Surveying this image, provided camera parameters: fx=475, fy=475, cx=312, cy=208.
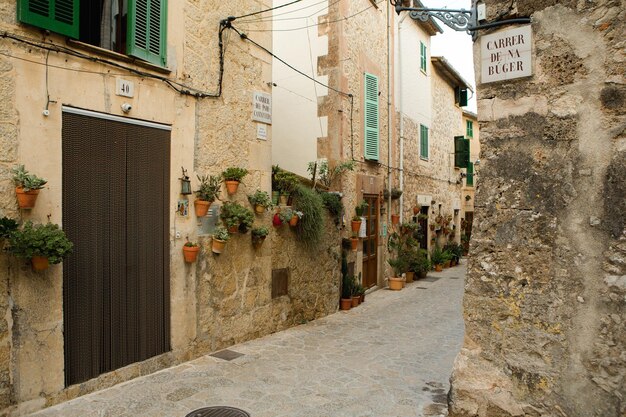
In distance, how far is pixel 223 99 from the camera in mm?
5926

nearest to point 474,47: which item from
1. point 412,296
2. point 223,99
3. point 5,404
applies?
point 223,99

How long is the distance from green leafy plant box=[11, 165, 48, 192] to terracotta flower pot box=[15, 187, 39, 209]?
29 mm

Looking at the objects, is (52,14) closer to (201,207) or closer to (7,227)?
(7,227)

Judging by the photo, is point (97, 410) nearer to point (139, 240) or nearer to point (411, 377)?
point (139, 240)

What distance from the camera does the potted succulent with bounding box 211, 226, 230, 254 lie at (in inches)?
221

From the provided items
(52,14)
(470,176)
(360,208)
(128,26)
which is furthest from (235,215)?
(470,176)

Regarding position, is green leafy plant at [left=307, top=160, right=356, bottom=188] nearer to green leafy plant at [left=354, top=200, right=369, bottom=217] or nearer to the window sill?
green leafy plant at [left=354, top=200, right=369, bottom=217]

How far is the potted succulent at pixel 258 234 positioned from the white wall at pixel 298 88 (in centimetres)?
334

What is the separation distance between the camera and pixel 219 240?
562 cm

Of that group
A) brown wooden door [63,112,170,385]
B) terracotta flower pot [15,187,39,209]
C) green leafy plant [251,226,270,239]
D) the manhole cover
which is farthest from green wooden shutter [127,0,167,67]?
the manhole cover

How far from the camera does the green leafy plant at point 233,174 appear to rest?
19.2ft

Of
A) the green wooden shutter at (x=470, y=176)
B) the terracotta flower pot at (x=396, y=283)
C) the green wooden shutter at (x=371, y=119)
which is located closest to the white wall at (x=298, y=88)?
the green wooden shutter at (x=371, y=119)

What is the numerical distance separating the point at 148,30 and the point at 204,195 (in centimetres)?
185

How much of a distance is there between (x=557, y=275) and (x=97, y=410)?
12.5 ft
